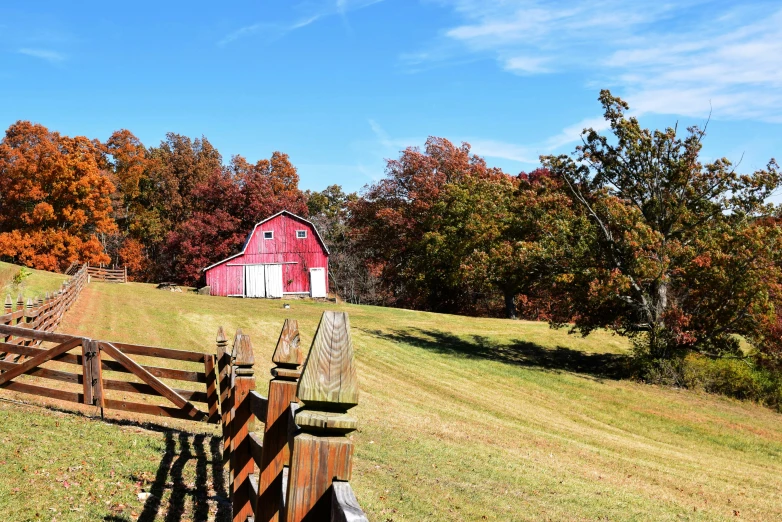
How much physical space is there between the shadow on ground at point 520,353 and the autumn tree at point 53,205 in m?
34.5

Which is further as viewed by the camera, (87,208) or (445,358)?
(87,208)

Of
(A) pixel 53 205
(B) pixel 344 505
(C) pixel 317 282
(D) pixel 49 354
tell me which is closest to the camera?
(B) pixel 344 505

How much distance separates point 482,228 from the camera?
148ft

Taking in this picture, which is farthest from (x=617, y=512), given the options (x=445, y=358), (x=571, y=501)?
(x=445, y=358)

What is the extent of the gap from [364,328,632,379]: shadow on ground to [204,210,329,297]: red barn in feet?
57.4

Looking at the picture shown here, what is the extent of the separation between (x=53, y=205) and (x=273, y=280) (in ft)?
69.7

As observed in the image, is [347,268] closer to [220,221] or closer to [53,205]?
[220,221]

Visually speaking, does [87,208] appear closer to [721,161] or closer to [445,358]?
[445,358]

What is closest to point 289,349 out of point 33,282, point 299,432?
point 299,432

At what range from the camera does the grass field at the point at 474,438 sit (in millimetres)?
8141

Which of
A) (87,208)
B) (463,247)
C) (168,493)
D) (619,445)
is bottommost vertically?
(619,445)

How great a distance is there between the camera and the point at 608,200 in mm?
27703

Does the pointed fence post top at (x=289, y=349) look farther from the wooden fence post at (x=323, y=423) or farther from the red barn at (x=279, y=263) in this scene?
the red barn at (x=279, y=263)

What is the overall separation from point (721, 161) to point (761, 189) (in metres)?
2.03
